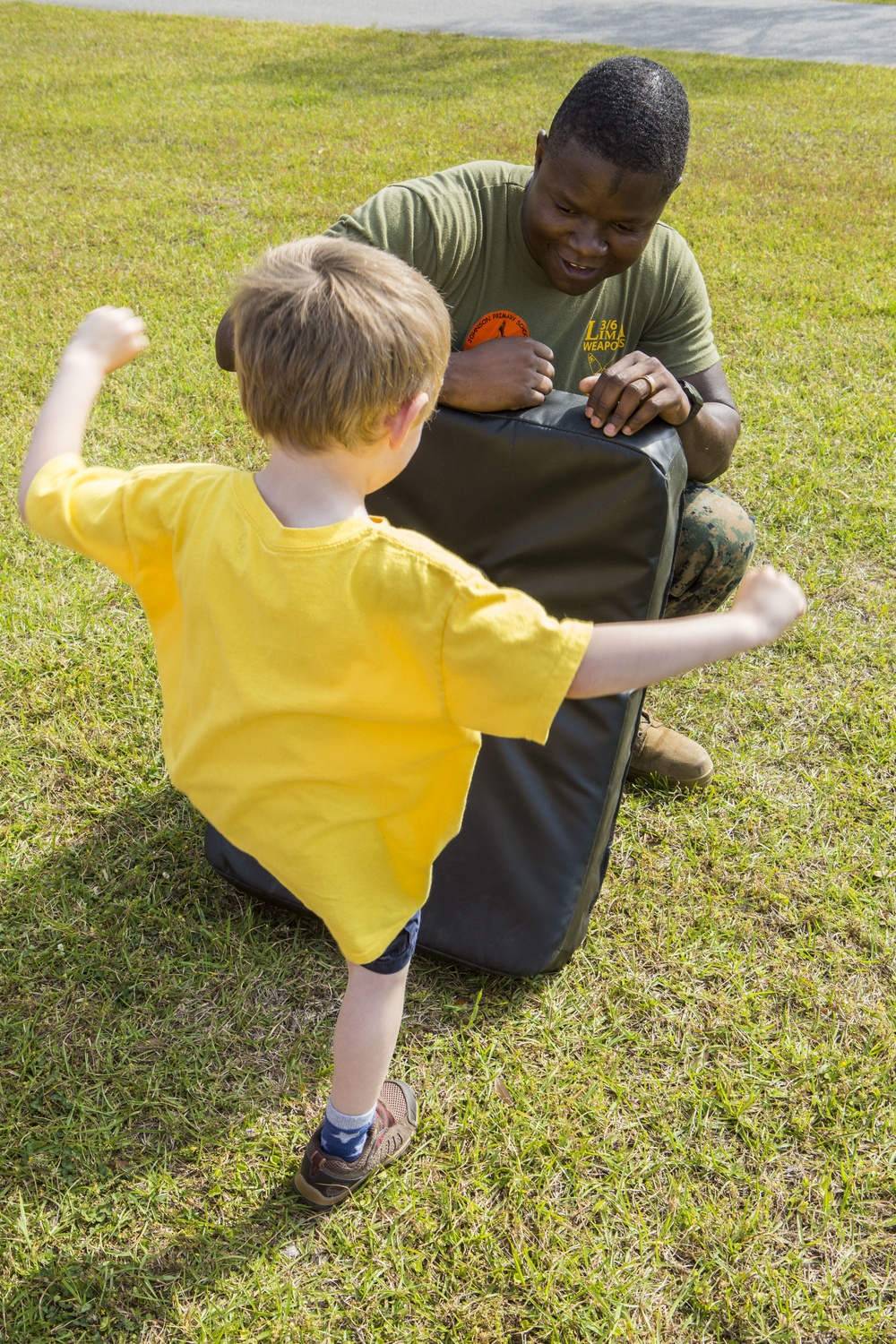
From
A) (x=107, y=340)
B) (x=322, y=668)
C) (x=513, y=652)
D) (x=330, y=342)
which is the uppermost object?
(x=330, y=342)

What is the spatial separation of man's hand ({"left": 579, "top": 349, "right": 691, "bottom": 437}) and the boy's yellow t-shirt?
2.23ft

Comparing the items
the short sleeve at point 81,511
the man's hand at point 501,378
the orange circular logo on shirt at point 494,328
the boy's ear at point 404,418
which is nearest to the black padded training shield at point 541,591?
the man's hand at point 501,378

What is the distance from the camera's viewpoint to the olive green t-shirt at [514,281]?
Result: 2.10 metres

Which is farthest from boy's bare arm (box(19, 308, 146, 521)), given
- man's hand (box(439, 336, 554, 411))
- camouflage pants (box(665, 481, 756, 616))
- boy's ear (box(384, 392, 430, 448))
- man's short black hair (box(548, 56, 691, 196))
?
camouflage pants (box(665, 481, 756, 616))

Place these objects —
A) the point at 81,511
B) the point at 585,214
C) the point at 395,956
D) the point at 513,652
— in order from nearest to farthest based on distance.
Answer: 1. the point at 513,652
2. the point at 81,511
3. the point at 395,956
4. the point at 585,214

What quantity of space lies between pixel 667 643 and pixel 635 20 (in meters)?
12.3

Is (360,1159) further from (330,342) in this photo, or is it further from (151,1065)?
(330,342)

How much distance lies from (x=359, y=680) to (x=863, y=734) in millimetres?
1888

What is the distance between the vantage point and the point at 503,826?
6.68 ft

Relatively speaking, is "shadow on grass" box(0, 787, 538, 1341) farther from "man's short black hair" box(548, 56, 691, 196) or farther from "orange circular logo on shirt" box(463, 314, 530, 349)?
"man's short black hair" box(548, 56, 691, 196)

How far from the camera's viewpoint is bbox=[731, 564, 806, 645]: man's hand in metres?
1.21

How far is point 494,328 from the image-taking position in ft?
7.16

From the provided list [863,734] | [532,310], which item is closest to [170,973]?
[532,310]

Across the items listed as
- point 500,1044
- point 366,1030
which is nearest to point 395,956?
point 366,1030
